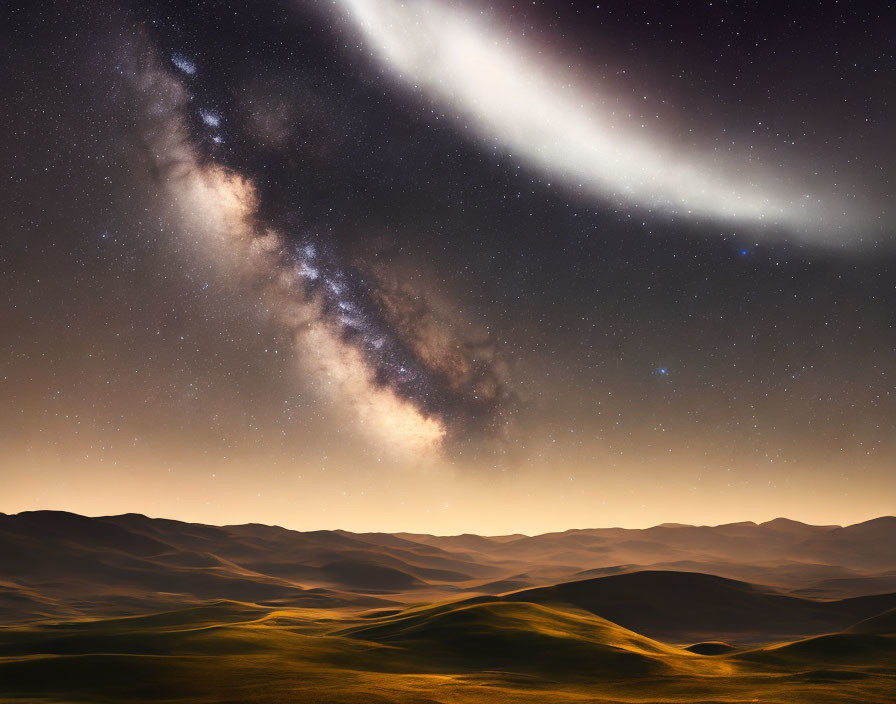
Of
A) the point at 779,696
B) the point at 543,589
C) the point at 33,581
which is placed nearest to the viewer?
the point at 779,696

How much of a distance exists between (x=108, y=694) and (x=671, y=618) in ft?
310

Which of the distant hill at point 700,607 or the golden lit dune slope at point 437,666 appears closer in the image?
the golden lit dune slope at point 437,666

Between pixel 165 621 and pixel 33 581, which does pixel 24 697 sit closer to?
pixel 165 621

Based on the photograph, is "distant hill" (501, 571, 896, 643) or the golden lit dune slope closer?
the golden lit dune slope

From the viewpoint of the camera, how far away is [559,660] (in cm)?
4544

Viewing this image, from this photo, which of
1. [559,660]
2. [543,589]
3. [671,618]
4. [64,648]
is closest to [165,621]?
[64,648]

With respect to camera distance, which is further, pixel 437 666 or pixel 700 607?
pixel 700 607

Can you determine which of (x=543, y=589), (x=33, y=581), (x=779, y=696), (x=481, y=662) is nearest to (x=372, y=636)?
(x=481, y=662)

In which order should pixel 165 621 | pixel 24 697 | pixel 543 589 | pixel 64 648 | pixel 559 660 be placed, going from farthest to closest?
pixel 543 589
pixel 165 621
pixel 64 648
pixel 559 660
pixel 24 697

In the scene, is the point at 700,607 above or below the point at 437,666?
below

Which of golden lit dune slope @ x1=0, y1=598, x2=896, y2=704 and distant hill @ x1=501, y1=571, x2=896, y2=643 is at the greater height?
golden lit dune slope @ x1=0, y1=598, x2=896, y2=704

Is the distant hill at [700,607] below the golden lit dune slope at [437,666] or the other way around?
below

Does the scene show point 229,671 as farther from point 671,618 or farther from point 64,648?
point 671,618

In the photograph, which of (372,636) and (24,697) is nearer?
(24,697)
